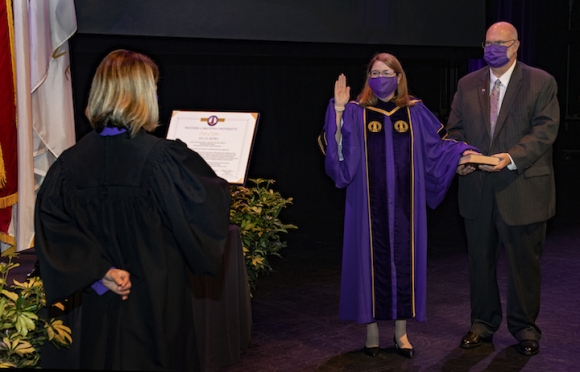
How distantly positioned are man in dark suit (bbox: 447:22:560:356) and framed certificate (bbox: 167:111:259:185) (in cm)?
117

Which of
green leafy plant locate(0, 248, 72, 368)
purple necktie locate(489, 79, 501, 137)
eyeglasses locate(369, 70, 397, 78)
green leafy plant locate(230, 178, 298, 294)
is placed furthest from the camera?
green leafy plant locate(230, 178, 298, 294)

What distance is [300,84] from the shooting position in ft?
30.4

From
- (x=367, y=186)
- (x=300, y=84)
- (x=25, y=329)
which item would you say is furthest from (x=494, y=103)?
(x=300, y=84)

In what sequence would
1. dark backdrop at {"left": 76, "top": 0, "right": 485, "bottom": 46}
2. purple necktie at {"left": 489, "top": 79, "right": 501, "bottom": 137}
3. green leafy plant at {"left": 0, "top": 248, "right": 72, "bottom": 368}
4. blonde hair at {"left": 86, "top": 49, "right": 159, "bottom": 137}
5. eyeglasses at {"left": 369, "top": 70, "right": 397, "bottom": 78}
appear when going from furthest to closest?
dark backdrop at {"left": 76, "top": 0, "right": 485, "bottom": 46}
purple necktie at {"left": 489, "top": 79, "right": 501, "bottom": 137}
eyeglasses at {"left": 369, "top": 70, "right": 397, "bottom": 78}
green leafy plant at {"left": 0, "top": 248, "right": 72, "bottom": 368}
blonde hair at {"left": 86, "top": 49, "right": 159, "bottom": 137}

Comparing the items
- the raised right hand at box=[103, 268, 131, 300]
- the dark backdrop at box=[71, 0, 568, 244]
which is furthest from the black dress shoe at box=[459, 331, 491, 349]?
the dark backdrop at box=[71, 0, 568, 244]

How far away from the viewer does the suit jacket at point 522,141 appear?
4328mm

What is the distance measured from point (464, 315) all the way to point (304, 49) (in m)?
2.91

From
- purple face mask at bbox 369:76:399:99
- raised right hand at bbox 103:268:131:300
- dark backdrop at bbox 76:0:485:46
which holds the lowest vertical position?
raised right hand at bbox 103:268:131:300

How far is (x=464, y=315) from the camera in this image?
17.0 feet

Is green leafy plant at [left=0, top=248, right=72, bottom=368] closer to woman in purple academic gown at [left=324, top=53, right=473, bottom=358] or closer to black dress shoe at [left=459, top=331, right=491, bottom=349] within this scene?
woman in purple academic gown at [left=324, top=53, right=473, bottom=358]

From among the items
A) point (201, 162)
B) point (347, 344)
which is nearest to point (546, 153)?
point (347, 344)

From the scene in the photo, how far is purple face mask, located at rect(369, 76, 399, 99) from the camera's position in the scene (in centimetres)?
418

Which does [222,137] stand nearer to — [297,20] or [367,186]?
[367,186]

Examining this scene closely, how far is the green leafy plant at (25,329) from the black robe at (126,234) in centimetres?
35
